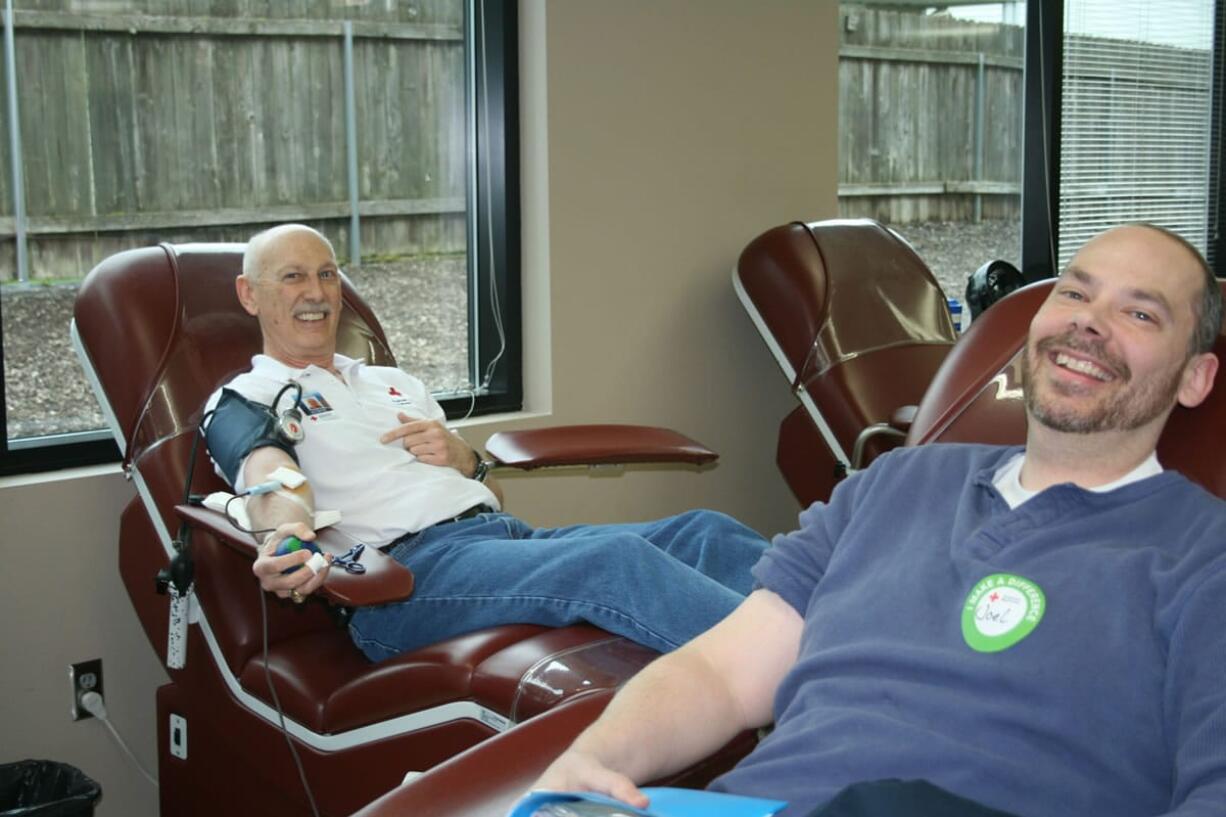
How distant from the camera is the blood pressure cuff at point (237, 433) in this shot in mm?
2336

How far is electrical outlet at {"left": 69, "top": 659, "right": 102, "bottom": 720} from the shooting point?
109 inches

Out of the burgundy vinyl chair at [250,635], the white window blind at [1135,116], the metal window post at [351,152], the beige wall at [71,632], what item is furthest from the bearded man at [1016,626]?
the white window blind at [1135,116]

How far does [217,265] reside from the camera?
2682 mm

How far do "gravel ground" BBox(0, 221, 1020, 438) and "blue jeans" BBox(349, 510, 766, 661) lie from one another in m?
0.92

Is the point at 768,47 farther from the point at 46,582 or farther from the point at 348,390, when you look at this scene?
the point at 46,582

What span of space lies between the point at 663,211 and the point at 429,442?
53.7 inches

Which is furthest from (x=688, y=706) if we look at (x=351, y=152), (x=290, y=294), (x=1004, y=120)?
(x=1004, y=120)

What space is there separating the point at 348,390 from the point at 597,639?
0.79 metres

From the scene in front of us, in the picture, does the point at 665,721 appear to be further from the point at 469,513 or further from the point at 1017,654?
the point at 469,513

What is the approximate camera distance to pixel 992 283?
3.95 meters

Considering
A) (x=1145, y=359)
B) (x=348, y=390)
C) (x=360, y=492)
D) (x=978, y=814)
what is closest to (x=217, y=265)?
(x=348, y=390)

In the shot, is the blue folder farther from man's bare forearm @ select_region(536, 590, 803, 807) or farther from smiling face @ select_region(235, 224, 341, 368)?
smiling face @ select_region(235, 224, 341, 368)

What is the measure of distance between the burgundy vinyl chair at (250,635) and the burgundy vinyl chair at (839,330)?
850 mm

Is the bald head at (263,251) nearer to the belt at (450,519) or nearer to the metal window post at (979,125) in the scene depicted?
the belt at (450,519)
